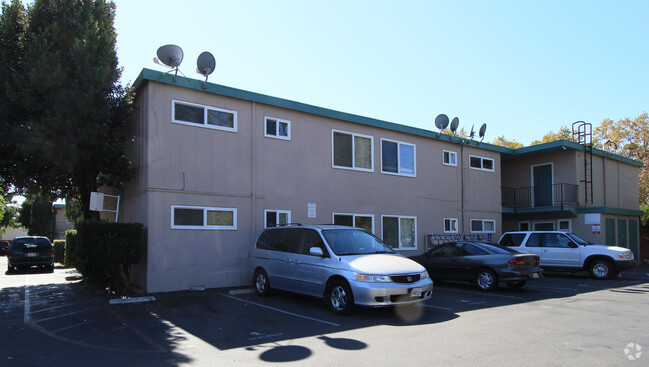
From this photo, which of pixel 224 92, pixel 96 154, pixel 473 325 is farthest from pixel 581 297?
pixel 96 154

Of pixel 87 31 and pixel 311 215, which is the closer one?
→ pixel 87 31

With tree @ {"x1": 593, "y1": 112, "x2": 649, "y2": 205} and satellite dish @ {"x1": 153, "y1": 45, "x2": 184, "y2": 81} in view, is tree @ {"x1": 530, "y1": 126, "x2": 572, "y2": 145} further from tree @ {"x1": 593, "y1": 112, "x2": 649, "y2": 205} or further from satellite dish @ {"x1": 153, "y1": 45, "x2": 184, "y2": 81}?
satellite dish @ {"x1": 153, "y1": 45, "x2": 184, "y2": 81}

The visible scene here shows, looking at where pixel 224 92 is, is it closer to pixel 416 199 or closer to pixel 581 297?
pixel 416 199

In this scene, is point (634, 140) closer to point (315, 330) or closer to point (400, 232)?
point (400, 232)

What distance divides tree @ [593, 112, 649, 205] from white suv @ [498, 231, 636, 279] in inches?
924

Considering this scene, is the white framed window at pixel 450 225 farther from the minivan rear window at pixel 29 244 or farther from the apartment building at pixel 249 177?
the minivan rear window at pixel 29 244

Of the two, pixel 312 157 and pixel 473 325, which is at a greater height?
pixel 312 157

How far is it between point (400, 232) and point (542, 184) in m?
10.2

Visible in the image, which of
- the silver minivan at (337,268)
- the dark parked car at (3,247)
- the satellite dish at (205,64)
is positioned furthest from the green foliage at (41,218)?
the silver minivan at (337,268)

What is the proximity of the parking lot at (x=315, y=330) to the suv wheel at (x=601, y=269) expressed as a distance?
386cm

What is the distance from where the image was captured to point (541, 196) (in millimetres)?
22875

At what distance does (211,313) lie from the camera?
9.34 metres

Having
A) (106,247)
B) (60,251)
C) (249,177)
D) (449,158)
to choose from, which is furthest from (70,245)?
(449,158)

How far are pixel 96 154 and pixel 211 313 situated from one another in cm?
611
